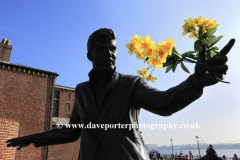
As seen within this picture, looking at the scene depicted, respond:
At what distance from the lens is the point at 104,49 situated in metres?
1.91

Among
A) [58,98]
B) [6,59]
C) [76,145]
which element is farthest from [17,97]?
[58,98]

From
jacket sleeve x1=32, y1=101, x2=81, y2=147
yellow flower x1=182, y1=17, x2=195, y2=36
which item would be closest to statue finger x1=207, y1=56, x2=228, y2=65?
yellow flower x1=182, y1=17, x2=195, y2=36

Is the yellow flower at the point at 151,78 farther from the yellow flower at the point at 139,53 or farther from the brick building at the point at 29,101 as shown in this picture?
the brick building at the point at 29,101

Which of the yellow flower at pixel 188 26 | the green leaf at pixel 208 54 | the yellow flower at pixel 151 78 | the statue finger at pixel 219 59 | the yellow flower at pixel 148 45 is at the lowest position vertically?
the statue finger at pixel 219 59

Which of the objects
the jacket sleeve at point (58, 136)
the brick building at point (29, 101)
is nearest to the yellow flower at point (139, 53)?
the jacket sleeve at point (58, 136)

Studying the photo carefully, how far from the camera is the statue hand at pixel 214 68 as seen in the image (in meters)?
1.14

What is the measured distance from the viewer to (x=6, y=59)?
847 inches

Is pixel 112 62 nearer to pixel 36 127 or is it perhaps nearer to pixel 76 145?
pixel 36 127

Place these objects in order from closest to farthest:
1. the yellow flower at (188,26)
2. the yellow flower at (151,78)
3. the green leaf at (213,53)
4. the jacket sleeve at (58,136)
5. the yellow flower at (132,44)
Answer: the green leaf at (213,53) < the yellow flower at (188,26) < the yellow flower at (132,44) < the yellow flower at (151,78) < the jacket sleeve at (58,136)

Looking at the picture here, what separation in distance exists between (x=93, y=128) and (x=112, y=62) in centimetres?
68

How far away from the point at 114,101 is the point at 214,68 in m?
0.97

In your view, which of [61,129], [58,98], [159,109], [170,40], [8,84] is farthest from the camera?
[58,98]

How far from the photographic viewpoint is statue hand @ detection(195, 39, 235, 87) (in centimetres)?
114

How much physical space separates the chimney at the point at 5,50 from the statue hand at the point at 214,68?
24.4 metres
